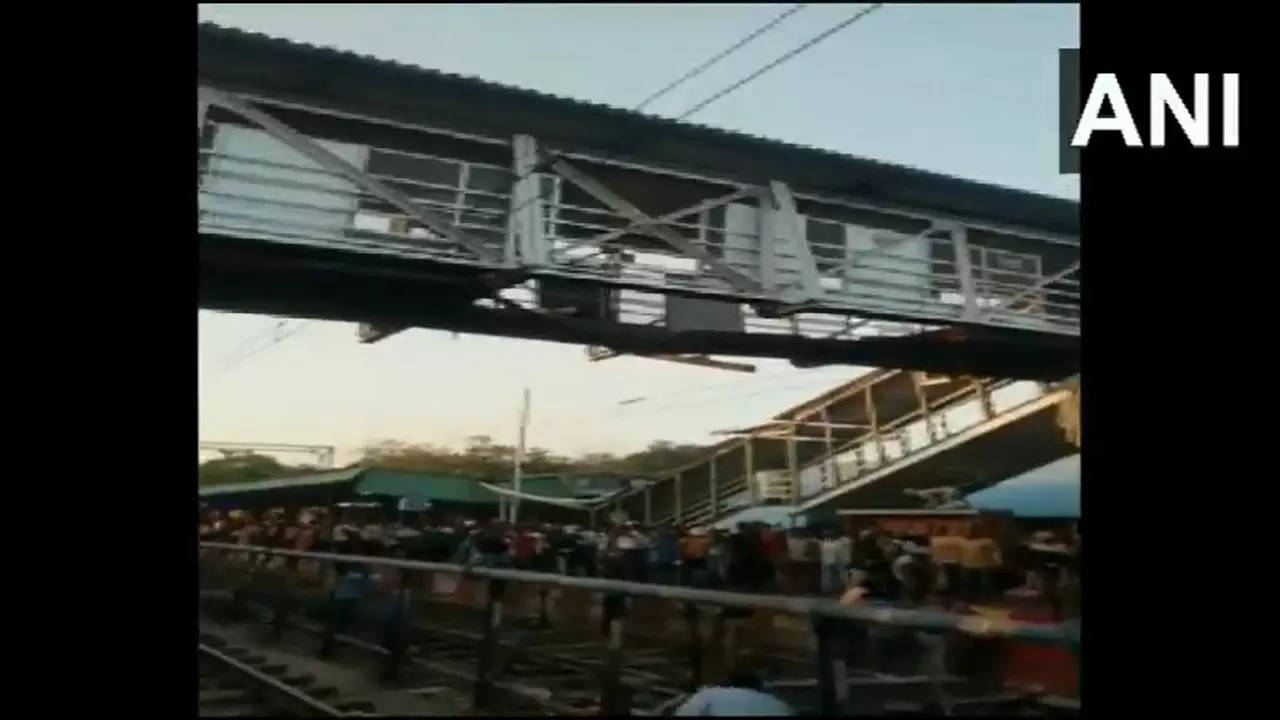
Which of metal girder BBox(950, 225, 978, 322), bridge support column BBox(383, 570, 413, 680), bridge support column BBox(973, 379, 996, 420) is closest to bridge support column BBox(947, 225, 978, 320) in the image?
metal girder BBox(950, 225, 978, 322)

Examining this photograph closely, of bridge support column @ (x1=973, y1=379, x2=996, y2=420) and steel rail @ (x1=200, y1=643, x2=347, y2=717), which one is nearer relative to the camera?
steel rail @ (x1=200, y1=643, x2=347, y2=717)

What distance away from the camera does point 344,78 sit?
2021mm

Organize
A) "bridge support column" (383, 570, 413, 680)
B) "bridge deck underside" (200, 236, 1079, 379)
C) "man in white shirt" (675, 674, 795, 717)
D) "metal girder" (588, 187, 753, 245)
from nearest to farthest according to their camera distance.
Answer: "man in white shirt" (675, 674, 795, 717)
"bridge deck underside" (200, 236, 1079, 379)
"bridge support column" (383, 570, 413, 680)
"metal girder" (588, 187, 753, 245)

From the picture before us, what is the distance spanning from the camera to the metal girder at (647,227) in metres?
2.27

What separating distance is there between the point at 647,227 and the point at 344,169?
64 centimetres

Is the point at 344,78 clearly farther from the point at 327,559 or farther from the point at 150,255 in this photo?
the point at 150,255

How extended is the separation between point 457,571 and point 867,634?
719mm

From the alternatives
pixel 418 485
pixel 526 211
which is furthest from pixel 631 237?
pixel 418 485

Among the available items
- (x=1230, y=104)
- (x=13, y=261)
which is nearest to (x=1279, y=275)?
(x=1230, y=104)

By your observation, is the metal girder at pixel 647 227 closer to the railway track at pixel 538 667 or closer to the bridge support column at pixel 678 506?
the bridge support column at pixel 678 506

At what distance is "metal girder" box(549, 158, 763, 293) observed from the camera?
7.45 feet

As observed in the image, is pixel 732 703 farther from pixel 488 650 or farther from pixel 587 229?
pixel 587 229

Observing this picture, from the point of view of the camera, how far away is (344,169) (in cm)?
199

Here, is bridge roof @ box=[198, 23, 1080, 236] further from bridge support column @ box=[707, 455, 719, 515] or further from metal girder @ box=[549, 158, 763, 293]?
bridge support column @ box=[707, 455, 719, 515]
